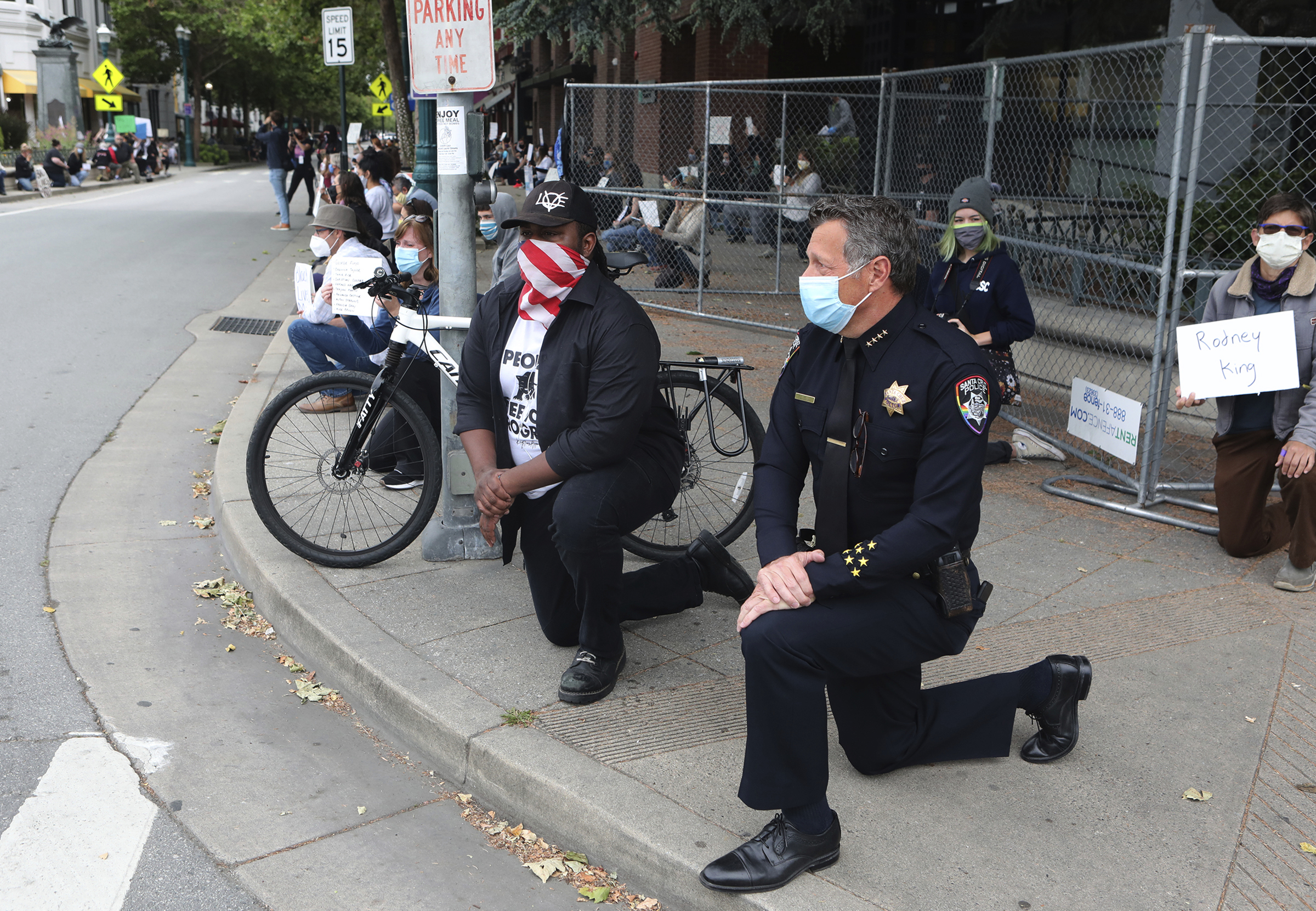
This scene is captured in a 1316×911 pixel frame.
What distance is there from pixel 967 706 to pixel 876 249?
1.43m

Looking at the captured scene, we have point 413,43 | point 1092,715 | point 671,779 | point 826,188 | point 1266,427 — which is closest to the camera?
point 671,779

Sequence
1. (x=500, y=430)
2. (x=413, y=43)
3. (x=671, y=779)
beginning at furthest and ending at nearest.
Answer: (x=413, y=43), (x=500, y=430), (x=671, y=779)

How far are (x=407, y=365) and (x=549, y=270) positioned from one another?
137 cm

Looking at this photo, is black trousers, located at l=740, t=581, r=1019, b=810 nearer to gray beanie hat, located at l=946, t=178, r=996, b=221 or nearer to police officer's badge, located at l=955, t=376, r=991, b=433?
police officer's badge, located at l=955, t=376, r=991, b=433

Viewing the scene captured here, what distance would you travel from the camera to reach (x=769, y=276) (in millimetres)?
14133

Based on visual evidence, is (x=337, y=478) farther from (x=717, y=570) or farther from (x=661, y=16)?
(x=661, y=16)

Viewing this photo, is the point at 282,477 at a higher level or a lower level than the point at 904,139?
lower

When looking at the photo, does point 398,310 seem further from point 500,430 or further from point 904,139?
point 904,139

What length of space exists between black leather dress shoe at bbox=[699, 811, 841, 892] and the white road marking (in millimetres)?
1613

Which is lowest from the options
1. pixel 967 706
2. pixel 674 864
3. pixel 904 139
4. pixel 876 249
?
pixel 674 864

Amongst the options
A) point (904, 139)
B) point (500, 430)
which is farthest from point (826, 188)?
point (500, 430)

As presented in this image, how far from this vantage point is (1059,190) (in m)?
10.2

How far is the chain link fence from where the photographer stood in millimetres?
6352

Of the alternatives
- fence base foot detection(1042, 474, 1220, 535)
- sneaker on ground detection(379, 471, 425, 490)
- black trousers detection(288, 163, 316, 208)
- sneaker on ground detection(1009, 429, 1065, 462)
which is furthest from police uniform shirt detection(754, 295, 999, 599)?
black trousers detection(288, 163, 316, 208)
